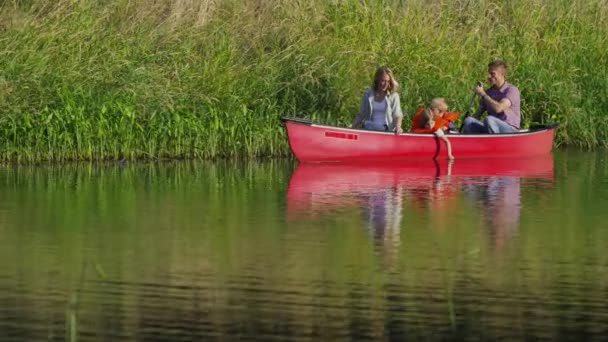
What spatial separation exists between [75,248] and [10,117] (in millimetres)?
7184

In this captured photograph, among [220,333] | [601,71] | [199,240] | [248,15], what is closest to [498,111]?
[601,71]

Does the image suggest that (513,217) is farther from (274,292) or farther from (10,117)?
(10,117)

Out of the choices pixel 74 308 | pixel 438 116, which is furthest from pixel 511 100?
pixel 74 308

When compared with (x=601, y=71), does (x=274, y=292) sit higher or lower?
lower

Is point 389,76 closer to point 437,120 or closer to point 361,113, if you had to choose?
point 361,113

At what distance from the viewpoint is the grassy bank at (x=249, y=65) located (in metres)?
19.6

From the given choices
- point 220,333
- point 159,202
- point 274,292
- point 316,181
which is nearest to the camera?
point 220,333

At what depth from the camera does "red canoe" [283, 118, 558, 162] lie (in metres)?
19.5

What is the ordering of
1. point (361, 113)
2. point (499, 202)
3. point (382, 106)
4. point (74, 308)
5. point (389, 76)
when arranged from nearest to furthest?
point (74, 308) → point (499, 202) → point (389, 76) → point (382, 106) → point (361, 113)

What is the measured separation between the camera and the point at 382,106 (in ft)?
65.1

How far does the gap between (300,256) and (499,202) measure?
4.20 metres

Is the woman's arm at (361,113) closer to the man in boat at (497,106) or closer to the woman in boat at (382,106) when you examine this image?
the woman in boat at (382,106)

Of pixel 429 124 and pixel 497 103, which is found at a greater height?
pixel 497 103

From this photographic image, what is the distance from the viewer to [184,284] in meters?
10.4
